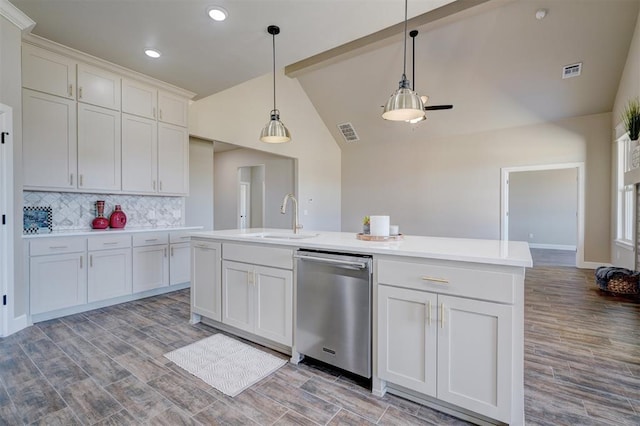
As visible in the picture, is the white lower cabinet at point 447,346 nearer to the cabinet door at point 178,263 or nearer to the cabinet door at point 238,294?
the cabinet door at point 238,294

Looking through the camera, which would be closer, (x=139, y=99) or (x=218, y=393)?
(x=218, y=393)

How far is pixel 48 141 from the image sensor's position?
10.4ft

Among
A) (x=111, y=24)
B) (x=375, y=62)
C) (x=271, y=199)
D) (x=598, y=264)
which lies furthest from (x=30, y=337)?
(x=598, y=264)

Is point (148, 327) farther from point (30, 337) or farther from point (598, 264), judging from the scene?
point (598, 264)

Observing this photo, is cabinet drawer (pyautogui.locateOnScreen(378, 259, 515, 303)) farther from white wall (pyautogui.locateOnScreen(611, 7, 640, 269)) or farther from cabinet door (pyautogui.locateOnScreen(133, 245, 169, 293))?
white wall (pyautogui.locateOnScreen(611, 7, 640, 269))

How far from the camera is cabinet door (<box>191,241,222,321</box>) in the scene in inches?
109

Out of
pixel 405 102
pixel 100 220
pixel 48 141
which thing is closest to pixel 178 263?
pixel 100 220

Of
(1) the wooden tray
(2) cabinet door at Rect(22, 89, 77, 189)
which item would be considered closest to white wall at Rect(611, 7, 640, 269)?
(1) the wooden tray

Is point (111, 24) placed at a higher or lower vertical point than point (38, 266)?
higher

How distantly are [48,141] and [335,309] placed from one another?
346 centimetres

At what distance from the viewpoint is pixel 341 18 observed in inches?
108

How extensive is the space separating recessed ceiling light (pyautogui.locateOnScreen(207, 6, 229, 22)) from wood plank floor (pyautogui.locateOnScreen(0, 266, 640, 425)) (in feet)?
9.45

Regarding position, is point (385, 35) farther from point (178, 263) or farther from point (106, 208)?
point (106, 208)

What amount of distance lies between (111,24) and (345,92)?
4.64m
